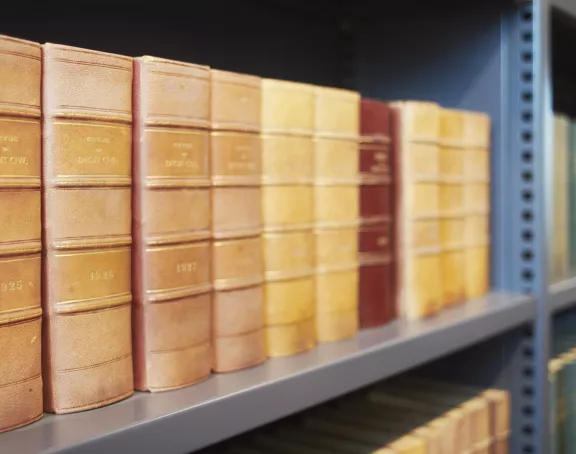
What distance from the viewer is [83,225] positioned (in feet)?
1.81

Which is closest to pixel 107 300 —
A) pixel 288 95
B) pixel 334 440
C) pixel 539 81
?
pixel 288 95

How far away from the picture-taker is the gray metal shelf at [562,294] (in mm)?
1104

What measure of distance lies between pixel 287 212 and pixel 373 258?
0.61ft

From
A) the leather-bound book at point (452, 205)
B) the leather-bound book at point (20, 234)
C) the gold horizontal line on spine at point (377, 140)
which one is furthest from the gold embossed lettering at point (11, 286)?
the leather-bound book at point (452, 205)

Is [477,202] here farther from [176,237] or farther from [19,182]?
[19,182]

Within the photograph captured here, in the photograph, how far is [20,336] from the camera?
0.52m

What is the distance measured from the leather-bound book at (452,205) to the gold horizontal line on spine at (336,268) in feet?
0.69

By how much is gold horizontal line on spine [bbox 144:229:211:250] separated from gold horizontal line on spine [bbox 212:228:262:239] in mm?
16

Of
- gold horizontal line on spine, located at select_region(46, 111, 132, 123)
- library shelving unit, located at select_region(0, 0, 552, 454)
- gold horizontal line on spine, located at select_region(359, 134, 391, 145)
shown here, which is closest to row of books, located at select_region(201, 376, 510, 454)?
library shelving unit, located at select_region(0, 0, 552, 454)

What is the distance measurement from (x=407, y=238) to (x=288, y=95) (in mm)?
291

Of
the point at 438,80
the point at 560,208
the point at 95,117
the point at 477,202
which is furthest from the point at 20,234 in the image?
the point at 560,208

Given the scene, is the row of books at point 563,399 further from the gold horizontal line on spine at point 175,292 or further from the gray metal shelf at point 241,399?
the gold horizontal line on spine at point 175,292

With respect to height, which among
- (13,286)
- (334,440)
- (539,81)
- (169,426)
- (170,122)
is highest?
(539,81)

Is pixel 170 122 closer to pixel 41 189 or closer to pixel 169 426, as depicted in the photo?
pixel 41 189
